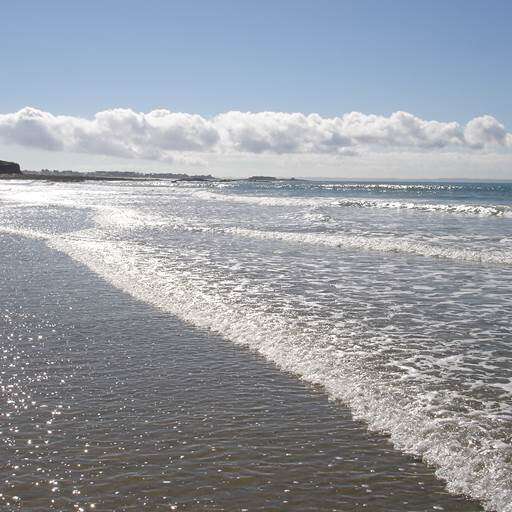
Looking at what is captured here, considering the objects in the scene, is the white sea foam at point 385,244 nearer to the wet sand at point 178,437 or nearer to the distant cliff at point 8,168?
the wet sand at point 178,437

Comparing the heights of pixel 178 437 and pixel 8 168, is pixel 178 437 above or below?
below

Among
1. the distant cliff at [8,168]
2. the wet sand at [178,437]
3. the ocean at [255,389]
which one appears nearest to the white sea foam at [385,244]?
the ocean at [255,389]

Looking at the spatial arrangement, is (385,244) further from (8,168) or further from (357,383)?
(8,168)

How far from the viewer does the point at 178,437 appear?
6434mm

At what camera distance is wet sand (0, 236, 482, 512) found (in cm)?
528

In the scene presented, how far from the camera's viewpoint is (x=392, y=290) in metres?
15.1

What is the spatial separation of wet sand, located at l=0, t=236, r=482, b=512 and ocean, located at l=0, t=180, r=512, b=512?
0.02 m

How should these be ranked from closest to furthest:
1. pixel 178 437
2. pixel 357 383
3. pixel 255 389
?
pixel 178 437 < pixel 255 389 < pixel 357 383

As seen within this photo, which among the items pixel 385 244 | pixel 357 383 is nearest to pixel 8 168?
pixel 385 244

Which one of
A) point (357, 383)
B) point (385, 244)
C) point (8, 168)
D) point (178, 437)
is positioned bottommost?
point (178, 437)

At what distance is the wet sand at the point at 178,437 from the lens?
528 centimetres

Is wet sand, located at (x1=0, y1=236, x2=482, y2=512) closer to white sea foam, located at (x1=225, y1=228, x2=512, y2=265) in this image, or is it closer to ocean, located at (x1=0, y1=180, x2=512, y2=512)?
ocean, located at (x1=0, y1=180, x2=512, y2=512)

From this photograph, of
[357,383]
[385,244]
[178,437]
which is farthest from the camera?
[385,244]

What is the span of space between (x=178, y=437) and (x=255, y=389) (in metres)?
1.75
